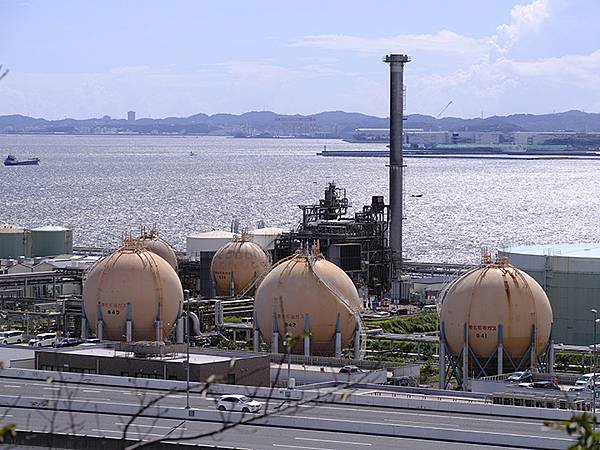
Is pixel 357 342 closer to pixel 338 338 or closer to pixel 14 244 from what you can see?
pixel 338 338

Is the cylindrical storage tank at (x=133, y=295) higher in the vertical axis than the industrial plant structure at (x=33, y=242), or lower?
higher

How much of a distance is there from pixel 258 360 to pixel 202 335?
15524mm

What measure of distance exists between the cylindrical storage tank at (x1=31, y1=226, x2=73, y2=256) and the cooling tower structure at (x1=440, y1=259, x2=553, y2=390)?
4526 centimetres

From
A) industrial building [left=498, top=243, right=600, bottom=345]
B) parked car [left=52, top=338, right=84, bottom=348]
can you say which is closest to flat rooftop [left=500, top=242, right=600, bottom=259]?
industrial building [left=498, top=243, right=600, bottom=345]

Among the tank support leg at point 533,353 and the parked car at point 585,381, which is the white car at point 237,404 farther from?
the tank support leg at point 533,353

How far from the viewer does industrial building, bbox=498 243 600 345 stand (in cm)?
5591

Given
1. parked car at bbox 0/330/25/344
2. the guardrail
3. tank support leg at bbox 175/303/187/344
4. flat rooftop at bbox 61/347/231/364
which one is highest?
the guardrail

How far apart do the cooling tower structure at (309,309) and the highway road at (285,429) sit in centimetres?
1173

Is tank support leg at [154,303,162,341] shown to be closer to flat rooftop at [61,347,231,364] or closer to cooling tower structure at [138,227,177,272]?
flat rooftop at [61,347,231,364]

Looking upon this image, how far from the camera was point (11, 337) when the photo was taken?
182ft

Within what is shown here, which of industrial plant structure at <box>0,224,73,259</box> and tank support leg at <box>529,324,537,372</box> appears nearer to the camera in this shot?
tank support leg at <box>529,324,537,372</box>

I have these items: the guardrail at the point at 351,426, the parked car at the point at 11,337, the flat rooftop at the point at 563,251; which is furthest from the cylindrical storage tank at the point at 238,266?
the guardrail at the point at 351,426

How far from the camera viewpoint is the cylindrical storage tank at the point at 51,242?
8694 cm

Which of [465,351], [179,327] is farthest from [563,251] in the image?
[179,327]
